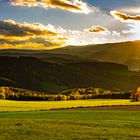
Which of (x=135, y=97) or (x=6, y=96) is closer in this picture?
(x=135, y=97)

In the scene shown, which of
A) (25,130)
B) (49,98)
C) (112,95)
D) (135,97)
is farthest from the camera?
(112,95)

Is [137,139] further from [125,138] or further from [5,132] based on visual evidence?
[5,132]

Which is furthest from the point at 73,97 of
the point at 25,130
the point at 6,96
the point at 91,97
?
the point at 25,130

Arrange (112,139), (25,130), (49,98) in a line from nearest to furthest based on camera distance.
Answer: (112,139) < (25,130) < (49,98)

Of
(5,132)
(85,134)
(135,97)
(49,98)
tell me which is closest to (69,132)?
(85,134)

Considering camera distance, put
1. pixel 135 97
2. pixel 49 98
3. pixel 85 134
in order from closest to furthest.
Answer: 1. pixel 85 134
2. pixel 135 97
3. pixel 49 98

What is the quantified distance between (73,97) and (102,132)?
13985 cm

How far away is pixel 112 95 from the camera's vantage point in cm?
18925

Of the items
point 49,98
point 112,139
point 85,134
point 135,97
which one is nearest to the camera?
point 112,139

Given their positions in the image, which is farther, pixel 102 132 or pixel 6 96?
pixel 6 96

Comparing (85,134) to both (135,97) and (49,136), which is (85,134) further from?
(135,97)

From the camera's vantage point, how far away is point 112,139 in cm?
3641

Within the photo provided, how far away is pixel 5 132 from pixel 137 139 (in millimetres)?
13013

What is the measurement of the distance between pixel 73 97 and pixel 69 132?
14022 cm
